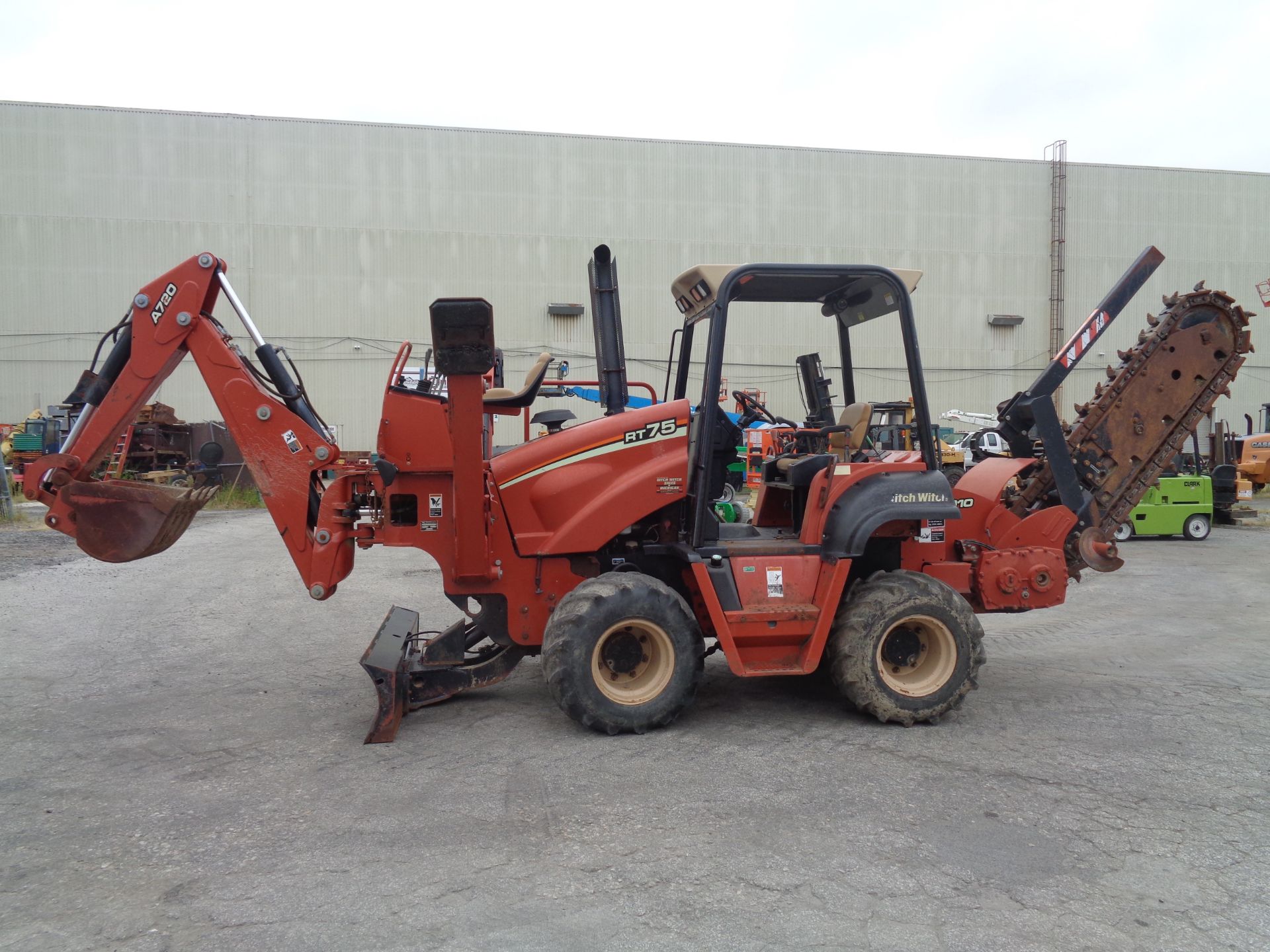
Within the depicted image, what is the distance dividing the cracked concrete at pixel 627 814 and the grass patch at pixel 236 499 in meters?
15.4

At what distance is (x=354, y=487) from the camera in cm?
553

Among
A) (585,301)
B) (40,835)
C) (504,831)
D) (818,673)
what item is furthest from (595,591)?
(585,301)

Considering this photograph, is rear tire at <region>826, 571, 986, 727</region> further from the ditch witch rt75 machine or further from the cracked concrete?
the cracked concrete

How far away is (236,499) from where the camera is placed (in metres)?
22.3

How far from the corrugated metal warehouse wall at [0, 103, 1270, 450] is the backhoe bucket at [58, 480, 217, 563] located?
22.9 m

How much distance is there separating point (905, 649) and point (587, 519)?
6.73 feet

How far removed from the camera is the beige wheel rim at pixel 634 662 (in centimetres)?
527

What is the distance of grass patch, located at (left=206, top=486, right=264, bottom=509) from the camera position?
2192 cm

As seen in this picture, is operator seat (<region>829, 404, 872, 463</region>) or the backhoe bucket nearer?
the backhoe bucket

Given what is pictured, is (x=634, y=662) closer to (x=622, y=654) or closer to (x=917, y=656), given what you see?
(x=622, y=654)

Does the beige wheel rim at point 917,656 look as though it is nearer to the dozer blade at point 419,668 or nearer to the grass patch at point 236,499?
the dozer blade at point 419,668

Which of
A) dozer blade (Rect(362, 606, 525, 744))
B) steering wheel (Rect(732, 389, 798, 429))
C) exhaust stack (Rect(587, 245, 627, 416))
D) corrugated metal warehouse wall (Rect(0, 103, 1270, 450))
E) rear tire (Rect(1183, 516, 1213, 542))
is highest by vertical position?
corrugated metal warehouse wall (Rect(0, 103, 1270, 450))

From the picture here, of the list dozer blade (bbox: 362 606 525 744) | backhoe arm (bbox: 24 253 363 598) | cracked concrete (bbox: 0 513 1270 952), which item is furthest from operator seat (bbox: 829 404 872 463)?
backhoe arm (bbox: 24 253 363 598)

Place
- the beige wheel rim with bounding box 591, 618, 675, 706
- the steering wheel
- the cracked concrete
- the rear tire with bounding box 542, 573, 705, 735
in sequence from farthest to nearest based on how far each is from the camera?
the steering wheel < the beige wheel rim with bounding box 591, 618, 675, 706 < the rear tire with bounding box 542, 573, 705, 735 < the cracked concrete
